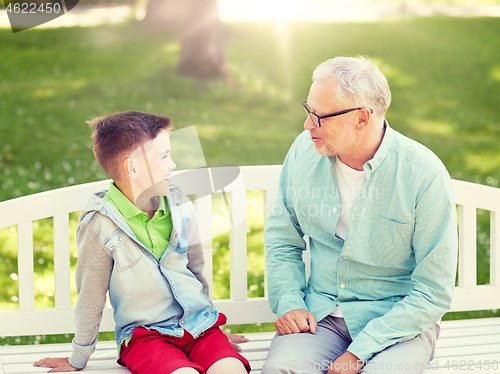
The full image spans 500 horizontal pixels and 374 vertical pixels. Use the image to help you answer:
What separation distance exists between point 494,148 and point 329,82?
6376mm

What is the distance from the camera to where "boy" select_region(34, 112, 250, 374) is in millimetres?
2250

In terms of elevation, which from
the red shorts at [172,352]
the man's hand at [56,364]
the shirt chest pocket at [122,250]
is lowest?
the man's hand at [56,364]

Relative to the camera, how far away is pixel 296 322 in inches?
95.6

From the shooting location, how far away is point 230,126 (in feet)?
27.9

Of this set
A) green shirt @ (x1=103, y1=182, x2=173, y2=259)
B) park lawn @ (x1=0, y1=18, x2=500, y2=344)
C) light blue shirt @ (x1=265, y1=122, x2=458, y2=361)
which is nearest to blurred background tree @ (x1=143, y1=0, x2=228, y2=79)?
park lawn @ (x1=0, y1=18, x2=500, y2=344)

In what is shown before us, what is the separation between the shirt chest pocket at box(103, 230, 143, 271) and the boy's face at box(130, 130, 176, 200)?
186 millimetres

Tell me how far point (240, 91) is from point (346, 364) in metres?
7.78

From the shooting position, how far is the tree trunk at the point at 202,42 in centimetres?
902

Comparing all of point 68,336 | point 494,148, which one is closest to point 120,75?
point 494,148

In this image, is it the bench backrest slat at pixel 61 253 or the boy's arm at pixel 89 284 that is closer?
the boy's arm at pixel 89 284

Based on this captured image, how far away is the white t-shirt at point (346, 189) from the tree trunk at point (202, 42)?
695cm

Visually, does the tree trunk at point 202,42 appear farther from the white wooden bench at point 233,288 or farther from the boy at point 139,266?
the boy at point 139,266

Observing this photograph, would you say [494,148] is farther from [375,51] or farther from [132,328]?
[132,328]

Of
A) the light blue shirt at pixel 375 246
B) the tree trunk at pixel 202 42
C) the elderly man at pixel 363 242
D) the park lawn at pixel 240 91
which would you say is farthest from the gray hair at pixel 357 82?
the tree trunk at pixel 202 42
